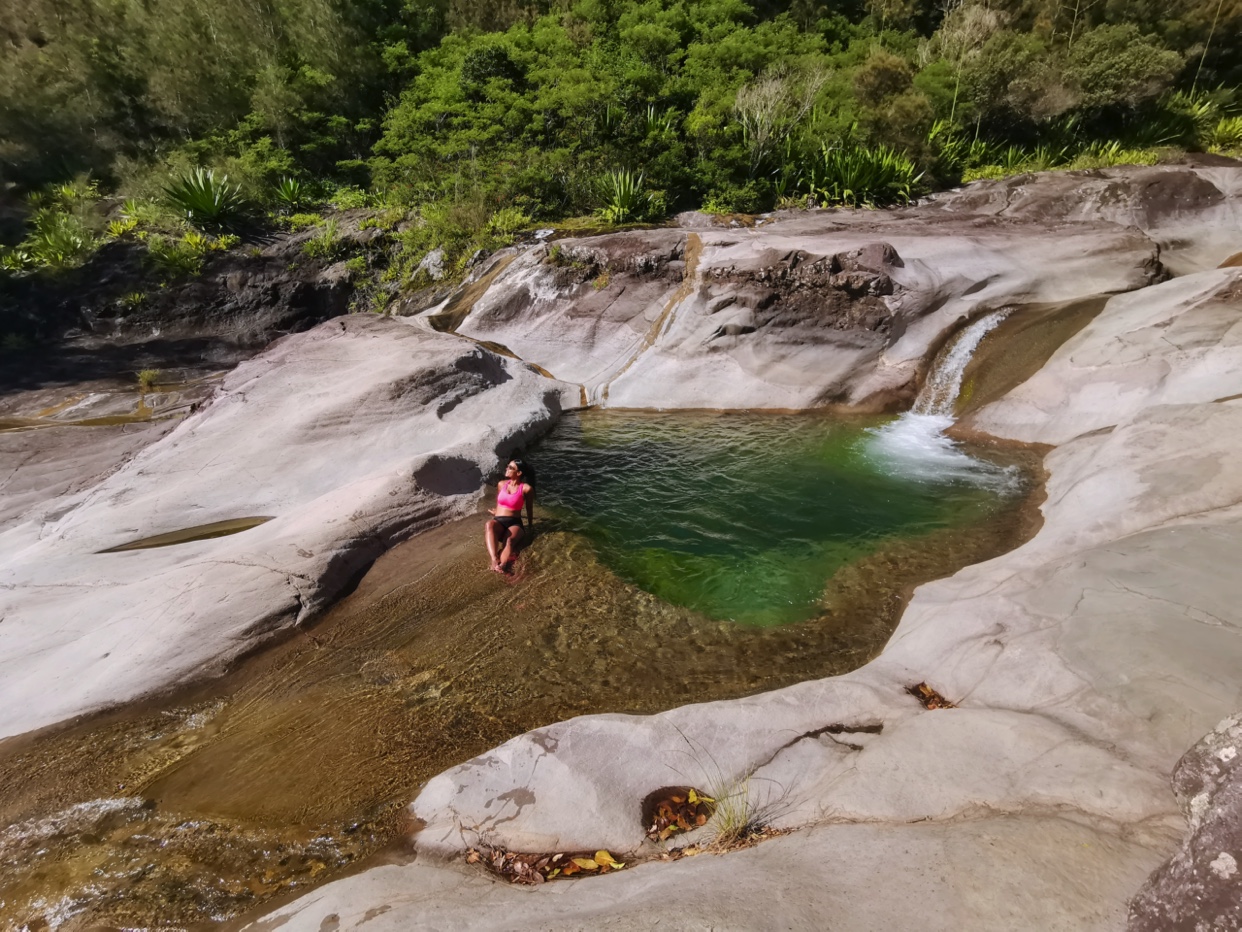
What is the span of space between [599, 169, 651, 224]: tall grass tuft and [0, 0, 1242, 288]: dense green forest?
0.07 metres

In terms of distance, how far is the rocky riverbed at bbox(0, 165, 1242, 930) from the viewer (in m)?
2.53

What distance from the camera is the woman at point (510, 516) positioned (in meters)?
6.42

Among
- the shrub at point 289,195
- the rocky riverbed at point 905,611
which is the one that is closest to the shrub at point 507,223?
the rocky riverbed at point 905,611

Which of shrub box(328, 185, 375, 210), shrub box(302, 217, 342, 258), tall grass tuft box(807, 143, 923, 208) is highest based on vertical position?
shrub box(328, 185, 375, 210)

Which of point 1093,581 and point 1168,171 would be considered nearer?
point 1093,581

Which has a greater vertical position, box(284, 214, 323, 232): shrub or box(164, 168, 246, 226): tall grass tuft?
box(164, 168, 246, 226): tall grass tuft

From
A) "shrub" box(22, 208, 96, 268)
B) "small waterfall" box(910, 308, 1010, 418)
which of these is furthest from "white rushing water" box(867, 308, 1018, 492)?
"shrub" box(22, 208, 96, 268)

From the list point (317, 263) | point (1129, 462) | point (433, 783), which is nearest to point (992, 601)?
point (1129, 462)

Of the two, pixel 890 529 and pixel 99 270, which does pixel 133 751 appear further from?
pixel 99 270

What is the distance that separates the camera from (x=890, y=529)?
6.83 m

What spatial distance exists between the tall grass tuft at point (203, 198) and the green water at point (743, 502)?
12506 mm

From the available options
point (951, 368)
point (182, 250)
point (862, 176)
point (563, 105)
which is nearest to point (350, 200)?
point (182, 250)

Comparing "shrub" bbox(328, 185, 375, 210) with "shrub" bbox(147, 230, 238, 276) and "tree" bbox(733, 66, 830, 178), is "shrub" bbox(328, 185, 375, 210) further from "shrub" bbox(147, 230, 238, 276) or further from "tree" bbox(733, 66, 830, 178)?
"tree" bbox(733, 66, 830, 178)

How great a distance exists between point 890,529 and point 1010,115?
15825 mm
